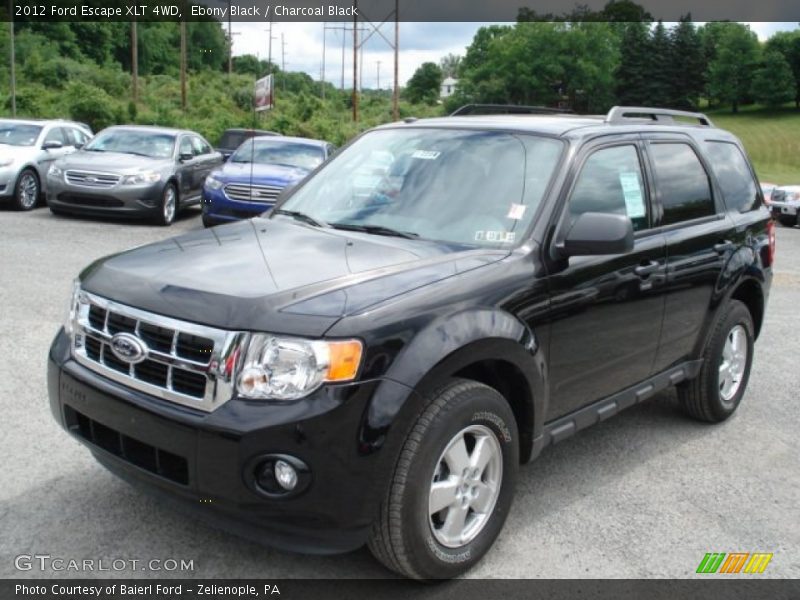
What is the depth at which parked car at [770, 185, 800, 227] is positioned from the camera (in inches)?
773

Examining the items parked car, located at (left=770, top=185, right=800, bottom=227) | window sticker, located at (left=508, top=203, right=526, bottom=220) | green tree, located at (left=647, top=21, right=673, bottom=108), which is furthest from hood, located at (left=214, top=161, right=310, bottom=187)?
green tree, located at (left=647, top=21, right=673, bottom=108)

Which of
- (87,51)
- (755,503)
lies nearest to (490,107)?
(755,503)

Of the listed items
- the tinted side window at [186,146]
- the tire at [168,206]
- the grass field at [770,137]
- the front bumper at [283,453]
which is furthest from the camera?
the grass field at [770,137]

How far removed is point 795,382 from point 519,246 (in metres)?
3.74

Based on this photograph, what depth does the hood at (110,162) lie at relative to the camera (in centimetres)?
1330

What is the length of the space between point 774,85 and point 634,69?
Result: 1440cm

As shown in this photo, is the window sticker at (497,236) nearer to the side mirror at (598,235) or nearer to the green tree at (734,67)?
the side mirror at (598,235)

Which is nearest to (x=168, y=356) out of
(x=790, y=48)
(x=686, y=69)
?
(x=686, y=69)

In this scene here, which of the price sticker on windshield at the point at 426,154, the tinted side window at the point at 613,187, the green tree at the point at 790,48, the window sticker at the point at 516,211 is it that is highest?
the green tree at the point at 790,48

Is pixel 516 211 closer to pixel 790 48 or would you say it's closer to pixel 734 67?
pixel 734 67

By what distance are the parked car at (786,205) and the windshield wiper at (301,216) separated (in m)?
17.9

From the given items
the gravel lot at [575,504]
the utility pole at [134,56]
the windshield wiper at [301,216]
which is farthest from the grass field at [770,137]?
the windshield wiper at [301,216]

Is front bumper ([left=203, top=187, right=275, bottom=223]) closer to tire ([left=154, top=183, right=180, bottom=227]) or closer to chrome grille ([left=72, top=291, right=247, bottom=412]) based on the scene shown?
tire ([left=154, top=183, right=180, bottom=227])

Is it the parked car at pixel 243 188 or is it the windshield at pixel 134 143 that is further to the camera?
the windshield at pixel 134 143
